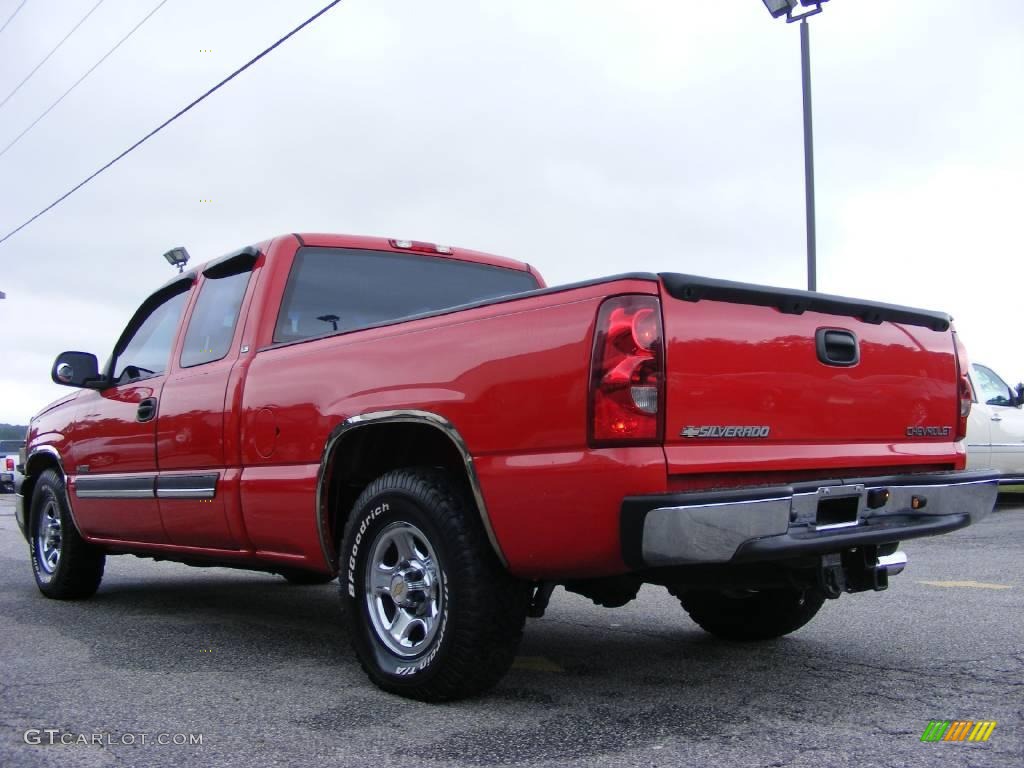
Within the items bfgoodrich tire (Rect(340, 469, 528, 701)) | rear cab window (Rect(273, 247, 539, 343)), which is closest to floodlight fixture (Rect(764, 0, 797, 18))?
rear cab window (Rect(273, 247, 539, 343))

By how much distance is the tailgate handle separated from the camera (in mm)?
3627

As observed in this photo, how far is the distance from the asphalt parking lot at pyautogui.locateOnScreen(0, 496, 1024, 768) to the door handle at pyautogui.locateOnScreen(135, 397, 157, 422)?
3.54 ft

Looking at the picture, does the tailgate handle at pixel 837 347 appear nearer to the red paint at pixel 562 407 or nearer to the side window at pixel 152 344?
the red paint at pixel 562 407

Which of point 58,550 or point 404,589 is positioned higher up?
point 404,589

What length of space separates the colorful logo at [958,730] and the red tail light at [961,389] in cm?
121

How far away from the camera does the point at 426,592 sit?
12.5ft

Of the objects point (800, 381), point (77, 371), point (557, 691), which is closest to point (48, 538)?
point (77, 371)

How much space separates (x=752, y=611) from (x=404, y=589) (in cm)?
175

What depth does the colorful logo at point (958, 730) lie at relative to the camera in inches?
128

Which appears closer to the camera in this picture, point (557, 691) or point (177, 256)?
point (557, 691)

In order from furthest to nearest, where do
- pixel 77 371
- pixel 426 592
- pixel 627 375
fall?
1. pixel 77 371
2. pixel 426 592
3. pixel 627 375

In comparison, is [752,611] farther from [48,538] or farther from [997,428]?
[997,428]

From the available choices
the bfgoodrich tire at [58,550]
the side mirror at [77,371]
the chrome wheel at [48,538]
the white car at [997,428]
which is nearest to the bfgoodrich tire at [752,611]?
the side mirror at [77,371]

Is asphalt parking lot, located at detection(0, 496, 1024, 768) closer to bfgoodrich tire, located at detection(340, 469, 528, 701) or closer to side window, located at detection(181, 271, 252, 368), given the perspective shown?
bfgoodrich tire, located at detection(340, 469, 528, 701)
